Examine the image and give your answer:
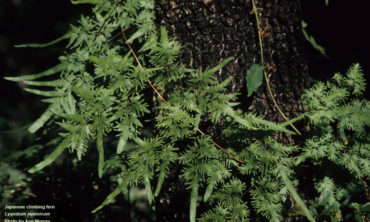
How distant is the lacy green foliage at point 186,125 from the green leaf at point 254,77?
10 centimetres

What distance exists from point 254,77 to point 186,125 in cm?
31

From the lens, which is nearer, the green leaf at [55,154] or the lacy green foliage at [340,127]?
the green leaf at [55,154]

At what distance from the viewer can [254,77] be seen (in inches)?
37.8

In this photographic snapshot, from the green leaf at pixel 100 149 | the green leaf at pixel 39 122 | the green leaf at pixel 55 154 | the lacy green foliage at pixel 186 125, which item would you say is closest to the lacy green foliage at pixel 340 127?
the lacy green foliage at pixel 186 125

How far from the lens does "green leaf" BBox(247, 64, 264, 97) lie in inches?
37.0

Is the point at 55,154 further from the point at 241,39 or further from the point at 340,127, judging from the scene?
the point at 340,127

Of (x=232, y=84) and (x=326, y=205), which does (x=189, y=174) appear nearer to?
(x=232, y=84)

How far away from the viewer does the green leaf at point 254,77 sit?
3.08 feet

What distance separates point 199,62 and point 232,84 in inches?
6.0

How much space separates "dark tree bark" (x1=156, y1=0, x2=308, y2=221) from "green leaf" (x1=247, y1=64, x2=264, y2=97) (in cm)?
5

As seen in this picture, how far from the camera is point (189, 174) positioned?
2.91ft

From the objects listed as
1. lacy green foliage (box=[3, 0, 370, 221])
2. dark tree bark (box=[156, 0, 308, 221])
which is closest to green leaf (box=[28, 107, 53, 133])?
lacy green foliage (box=[3, 0, 370, 221])

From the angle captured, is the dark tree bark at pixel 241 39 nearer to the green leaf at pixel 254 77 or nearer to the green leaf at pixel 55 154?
the green leaf at pixel 254 77

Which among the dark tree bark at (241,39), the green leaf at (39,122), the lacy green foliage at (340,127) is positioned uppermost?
the dark tree bark at (241,39)
